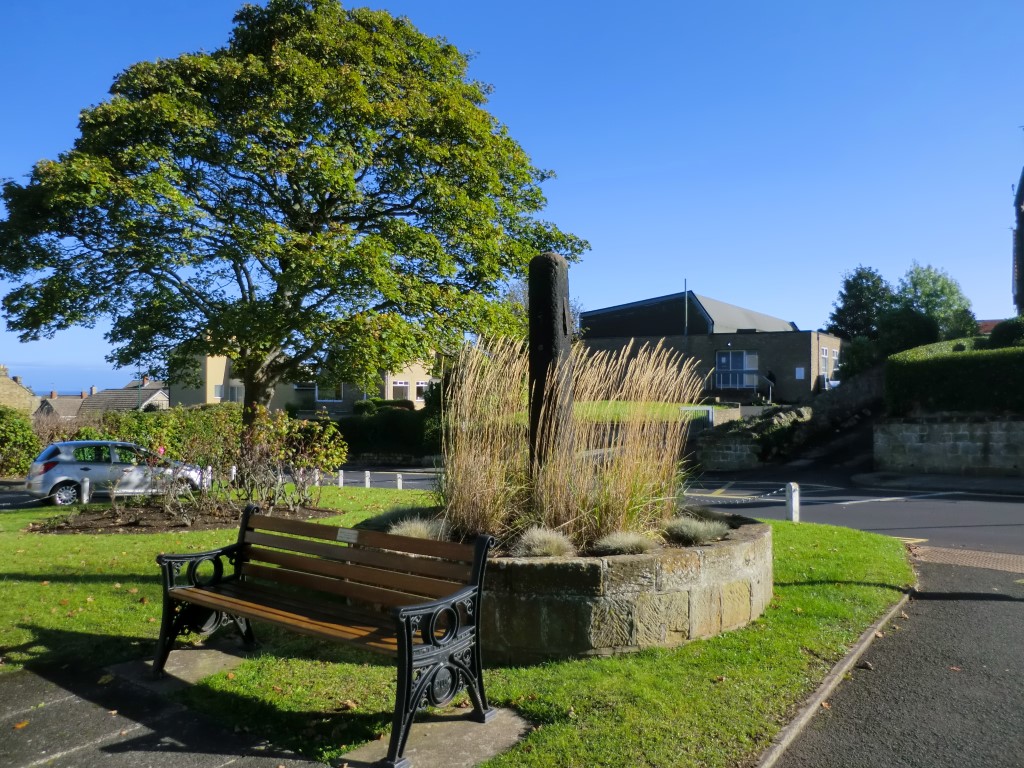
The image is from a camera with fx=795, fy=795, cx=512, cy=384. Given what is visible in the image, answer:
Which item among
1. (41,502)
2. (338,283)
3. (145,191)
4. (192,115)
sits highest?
(192,115)

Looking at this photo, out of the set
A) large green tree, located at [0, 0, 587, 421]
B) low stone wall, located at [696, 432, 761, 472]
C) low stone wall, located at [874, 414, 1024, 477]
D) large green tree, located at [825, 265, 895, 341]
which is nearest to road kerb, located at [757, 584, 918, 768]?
large green tree, located at [0, 0, 587, 421]

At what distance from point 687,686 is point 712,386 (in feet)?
128

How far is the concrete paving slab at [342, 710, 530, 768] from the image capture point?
3559 mm

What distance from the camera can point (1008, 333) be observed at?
947 inches

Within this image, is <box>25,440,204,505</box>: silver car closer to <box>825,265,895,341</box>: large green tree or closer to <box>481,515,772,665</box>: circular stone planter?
<box>481,515,772,665</box>: circular stone planter

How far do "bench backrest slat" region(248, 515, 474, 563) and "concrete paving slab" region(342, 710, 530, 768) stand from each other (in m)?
0.80

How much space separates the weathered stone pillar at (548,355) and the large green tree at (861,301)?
2081 inches

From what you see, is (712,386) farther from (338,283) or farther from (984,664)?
(984,664)

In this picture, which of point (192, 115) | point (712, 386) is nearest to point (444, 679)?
point (192, 115)

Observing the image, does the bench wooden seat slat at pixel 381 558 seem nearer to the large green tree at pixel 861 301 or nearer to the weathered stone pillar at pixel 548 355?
the weathered stone pillar at pixel 548 355

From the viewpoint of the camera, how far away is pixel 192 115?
547 inches

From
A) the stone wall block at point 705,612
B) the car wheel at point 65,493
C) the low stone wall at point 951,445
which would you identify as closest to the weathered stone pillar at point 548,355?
the stone wall block at point 705,612

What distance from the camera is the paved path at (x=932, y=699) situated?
3709mm

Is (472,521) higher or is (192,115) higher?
(192,115)
